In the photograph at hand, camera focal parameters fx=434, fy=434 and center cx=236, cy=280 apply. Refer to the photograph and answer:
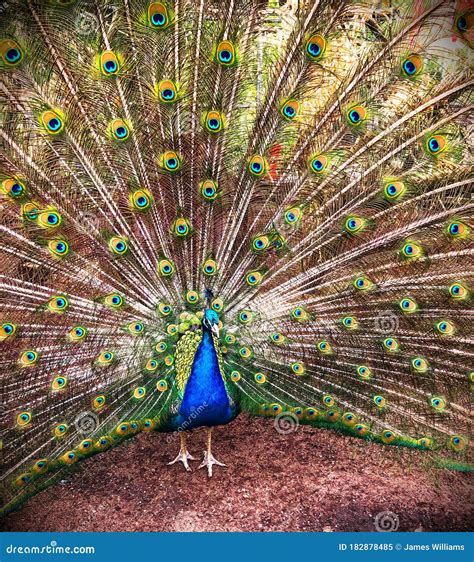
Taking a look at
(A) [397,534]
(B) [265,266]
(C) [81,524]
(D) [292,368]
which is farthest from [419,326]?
(C) [81,524]

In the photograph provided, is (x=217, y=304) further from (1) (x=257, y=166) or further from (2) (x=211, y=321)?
(1) (x=257, y=166)

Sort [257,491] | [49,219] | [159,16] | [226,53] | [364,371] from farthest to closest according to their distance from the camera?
[257,491] → [364,371] → [49,219] → [226,53] → [159,16]

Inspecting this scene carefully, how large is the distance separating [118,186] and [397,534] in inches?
104

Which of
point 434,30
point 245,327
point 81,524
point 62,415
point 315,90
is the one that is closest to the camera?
point 434,30

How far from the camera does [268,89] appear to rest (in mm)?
2455

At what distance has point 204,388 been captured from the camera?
107 inches

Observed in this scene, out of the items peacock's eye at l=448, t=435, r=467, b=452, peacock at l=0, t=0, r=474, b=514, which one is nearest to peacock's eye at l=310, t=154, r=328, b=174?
peacock at l=0, t=0, r=474, b=514

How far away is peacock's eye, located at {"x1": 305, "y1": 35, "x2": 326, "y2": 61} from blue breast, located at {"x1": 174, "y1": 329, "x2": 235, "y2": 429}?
1.67 metres

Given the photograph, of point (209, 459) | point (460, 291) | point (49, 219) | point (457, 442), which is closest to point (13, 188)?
point (49, 219)

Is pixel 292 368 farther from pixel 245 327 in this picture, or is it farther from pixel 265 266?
pixel 265 266

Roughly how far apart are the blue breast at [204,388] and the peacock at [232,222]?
0.01 m

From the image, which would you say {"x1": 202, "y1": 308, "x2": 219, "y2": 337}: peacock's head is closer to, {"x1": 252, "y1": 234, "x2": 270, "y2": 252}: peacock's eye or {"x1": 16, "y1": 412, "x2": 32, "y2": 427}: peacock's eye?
{"x1": 252, "y1": 234, "x2": 270, "y2": 252}: peacock's eye

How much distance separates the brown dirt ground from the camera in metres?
2.84

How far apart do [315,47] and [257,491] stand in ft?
9.44
